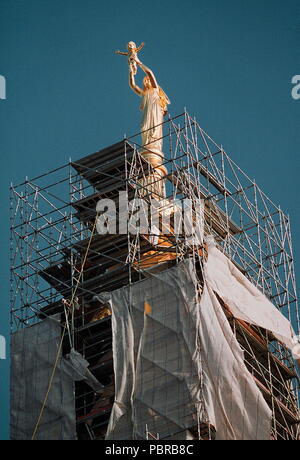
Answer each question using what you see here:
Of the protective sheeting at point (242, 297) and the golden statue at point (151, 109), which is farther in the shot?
the golden statue at point (151, 109)

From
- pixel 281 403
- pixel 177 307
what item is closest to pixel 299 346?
pixel 281 403

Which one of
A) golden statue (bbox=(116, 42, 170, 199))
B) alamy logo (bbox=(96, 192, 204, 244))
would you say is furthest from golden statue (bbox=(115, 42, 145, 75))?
alamy logo (bbox=(96, 192, 204, 244))

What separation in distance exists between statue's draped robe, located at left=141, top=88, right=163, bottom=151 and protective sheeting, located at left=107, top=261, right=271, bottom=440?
8471 millimetres

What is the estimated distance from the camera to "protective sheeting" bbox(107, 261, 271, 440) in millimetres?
53000

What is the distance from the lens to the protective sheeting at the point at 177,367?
53.0 metres

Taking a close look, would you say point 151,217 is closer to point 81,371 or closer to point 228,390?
point 81,371

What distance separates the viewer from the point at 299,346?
59594mm

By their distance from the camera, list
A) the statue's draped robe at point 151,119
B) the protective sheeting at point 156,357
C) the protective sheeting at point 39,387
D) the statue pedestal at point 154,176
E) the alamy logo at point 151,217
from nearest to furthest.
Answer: the protective sheeting at point 156,357 → the protective sheeting at point 39,387 → the alamy logo at point 151,217 → the statue pedestal at point 154,176 → the statue's draped robe at point 151,119

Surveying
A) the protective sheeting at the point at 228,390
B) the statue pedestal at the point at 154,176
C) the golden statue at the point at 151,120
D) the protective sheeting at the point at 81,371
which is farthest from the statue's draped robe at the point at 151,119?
the protective sheeting at the point at 228,390

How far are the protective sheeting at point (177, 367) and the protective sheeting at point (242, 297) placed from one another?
104 centimetres

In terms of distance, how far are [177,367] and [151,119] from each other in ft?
42.2

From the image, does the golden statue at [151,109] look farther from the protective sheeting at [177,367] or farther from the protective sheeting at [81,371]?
the protective sheeting at [81,371]

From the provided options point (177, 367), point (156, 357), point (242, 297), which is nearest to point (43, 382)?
point (156, 357)

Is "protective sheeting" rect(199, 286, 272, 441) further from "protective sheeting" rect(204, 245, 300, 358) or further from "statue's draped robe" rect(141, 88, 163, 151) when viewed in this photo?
"statue's draped robe" rect(141, 88, 163, 151)
